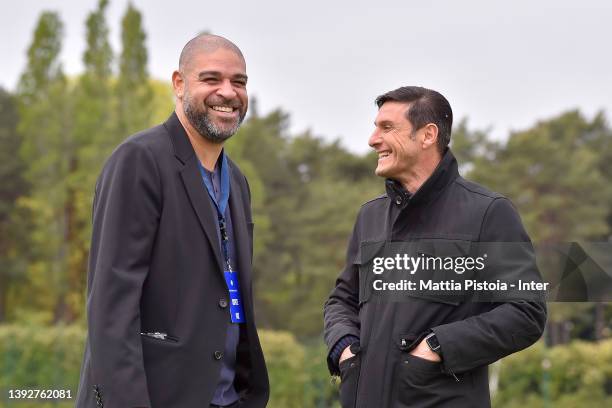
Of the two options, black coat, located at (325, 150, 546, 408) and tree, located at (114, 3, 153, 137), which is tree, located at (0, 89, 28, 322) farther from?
black coat, located at (325, 150, 546, 408)

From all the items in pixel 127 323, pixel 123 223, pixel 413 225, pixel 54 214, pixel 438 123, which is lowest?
pixel 127 323

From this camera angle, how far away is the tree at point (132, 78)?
88.3 ft

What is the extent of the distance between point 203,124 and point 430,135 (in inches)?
38.8

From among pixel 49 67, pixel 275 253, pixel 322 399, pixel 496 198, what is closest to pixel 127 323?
pixel 496 198

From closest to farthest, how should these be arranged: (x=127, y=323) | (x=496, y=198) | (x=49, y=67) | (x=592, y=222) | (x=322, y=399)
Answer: (x=127, y=323) → (x=496, y=198) → (x=322, y=399) → (x=49, y=67) → (x=592, y=222)

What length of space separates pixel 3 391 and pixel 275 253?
870 inches

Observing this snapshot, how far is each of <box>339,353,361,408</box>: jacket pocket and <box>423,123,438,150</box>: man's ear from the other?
89 centimetres

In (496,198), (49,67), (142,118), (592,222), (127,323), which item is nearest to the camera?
(127,323)

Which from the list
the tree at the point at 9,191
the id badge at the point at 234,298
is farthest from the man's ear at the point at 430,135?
the tree at the point at 9,191

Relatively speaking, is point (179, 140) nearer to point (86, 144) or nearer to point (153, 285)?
point (153, 285)

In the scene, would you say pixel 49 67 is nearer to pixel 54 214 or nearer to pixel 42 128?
pixel 42 128

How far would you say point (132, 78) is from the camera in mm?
27859

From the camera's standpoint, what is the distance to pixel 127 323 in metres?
3.08

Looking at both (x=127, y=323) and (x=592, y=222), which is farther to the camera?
(x=592, y=222)
